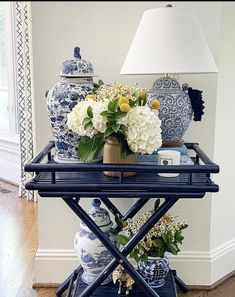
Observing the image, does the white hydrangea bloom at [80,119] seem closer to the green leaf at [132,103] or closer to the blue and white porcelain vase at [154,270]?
the green leaf at [132,103]

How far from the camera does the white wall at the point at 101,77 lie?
1.91m

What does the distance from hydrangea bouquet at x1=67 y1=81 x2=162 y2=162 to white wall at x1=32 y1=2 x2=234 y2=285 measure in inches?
22.4

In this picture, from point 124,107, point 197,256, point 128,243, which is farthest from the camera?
point 197,256

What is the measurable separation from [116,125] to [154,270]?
0.82m

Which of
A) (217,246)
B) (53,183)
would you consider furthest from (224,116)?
(53,183)

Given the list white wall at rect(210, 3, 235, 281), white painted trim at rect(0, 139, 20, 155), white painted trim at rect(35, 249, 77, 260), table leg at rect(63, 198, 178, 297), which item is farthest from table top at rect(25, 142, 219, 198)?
white painted trim at rect(0, 139, 20, 155)

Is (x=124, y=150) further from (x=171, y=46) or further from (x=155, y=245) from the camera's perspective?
(x=155, y=245)

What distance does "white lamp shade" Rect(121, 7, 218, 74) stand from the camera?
141 centimetres

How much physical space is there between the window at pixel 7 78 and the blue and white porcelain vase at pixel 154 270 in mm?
2448

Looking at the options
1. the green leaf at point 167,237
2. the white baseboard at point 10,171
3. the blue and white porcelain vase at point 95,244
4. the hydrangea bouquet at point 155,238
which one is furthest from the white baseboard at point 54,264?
the white baseboard at point 10,171

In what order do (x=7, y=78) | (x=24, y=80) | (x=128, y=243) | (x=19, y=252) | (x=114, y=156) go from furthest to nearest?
(x=7, y=78) < (x=24, y=80) < (x=19, y=252) < (x=128, y=243) < (x=114, y=156)

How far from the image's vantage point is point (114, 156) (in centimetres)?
143

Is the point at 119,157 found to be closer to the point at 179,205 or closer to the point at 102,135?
the point at 102,135

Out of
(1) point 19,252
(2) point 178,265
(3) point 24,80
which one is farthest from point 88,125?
(3) point 24,80
